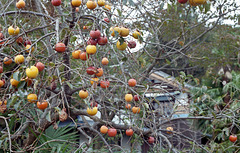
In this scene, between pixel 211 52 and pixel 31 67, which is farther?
pixel 211 52

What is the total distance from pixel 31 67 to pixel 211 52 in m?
6.15

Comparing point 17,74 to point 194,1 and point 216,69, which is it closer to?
point 194,1

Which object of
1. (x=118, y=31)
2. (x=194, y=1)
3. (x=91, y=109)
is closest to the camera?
(x=118, y=31)

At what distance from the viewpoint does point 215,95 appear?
6.83m

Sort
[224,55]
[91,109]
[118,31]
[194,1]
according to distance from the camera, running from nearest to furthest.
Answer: [118,31] < [194,1] < [91,109] < [224,55]

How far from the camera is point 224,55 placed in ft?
18.3

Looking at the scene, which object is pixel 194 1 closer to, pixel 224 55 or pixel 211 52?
pixel 224 55

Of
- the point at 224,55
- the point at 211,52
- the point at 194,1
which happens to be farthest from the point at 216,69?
the point at 194,1

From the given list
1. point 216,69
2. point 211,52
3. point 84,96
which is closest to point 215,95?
point 216,69

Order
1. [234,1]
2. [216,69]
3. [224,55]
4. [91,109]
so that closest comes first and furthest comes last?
1. [91,109]
2. [234,1]
3. [224,55]
4. [216,69]

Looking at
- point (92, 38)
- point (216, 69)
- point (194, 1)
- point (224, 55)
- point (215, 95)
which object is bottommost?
point (215, 95)

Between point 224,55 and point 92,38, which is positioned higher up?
point 92,38

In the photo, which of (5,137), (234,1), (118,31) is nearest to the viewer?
(118,31)

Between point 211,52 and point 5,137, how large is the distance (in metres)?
5.98
